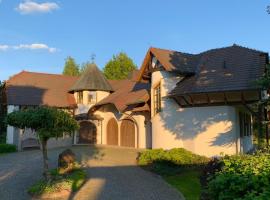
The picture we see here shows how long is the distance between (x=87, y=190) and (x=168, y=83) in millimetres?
10844

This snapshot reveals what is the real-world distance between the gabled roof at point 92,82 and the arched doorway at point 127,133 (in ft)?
19.1

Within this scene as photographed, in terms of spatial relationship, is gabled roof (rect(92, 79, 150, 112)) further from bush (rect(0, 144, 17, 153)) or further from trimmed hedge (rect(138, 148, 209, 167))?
bush (rect(0, 144, 17, 153))

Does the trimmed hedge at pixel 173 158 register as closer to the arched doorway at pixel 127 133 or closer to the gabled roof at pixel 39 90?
the arched doorway at pixel 127 133

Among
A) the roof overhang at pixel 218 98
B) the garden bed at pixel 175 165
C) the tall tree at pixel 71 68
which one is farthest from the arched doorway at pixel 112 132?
the tall tree at pixel 71 68

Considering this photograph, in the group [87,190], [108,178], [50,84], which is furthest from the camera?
[50,84]

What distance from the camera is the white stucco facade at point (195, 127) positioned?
19234 millimetres

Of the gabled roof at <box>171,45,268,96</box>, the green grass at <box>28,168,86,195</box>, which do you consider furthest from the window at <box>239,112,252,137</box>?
the green grass at <box>28,168,86,195</box>

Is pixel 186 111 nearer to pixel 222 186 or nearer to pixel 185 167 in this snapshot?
pixel 185 167

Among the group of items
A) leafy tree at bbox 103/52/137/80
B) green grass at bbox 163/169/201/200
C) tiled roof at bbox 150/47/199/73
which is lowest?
green grass at bbox 163/169/201/200

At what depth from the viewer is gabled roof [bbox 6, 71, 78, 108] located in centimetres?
3228

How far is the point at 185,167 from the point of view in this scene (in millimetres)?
17594

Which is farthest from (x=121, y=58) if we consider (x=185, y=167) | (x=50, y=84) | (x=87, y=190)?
(x=87, y=190)

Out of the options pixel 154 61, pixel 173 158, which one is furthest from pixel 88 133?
pixel 173 158

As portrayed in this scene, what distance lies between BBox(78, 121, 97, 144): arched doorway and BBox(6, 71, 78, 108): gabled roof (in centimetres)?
237
